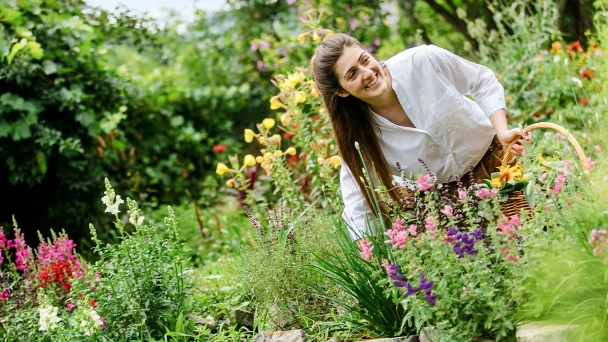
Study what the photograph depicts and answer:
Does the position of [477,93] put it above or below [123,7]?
below

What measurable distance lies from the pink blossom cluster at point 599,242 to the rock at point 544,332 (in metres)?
0.20

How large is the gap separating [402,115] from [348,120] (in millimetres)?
232

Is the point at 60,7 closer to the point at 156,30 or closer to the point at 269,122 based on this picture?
the point at 156,30

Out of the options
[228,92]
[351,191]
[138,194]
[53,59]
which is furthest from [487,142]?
[228,92]

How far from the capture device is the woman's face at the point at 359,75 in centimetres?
276

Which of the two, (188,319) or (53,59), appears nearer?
(188,319)

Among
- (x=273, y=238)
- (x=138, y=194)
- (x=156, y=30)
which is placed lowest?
(x=138, y=194)

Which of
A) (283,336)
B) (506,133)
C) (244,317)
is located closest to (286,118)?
(244,317)

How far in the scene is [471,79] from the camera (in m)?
3.00

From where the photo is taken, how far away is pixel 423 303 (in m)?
1.98

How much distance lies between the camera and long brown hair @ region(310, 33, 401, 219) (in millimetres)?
2805

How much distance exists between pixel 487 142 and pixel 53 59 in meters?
3.40

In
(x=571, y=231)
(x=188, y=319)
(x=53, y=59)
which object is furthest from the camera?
(x=53, y=59)

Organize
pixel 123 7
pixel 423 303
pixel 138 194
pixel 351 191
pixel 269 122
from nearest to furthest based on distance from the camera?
pixel 423 303 → pixel 351 191 → pixel 269 122 → pixel 123 7 → pixel 138 194
